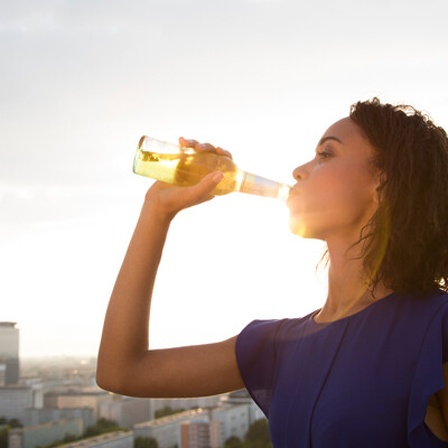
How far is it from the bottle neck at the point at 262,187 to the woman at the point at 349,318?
28 cm

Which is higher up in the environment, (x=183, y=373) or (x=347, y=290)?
(x=347, y=290)

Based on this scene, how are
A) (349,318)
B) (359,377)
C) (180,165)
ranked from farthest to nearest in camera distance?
(180,165), (349,318), (359,377)

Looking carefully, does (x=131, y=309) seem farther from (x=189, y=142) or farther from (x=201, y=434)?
(x=201, y=434)

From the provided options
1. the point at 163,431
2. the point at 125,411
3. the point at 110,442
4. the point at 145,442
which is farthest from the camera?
the point at 125,411

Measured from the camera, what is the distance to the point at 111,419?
34.7 m

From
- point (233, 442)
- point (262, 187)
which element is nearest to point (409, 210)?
point (262, 187)

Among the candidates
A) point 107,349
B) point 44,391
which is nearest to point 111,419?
point 44,391

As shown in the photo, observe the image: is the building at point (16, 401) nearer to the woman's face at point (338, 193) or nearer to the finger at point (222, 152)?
the finger at point (222, 152)

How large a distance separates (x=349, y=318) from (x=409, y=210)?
0.19 metres

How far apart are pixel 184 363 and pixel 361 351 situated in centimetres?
35

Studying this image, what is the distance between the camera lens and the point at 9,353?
93.4 feet

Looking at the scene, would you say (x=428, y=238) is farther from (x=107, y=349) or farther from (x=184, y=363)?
(x=107, y=349)

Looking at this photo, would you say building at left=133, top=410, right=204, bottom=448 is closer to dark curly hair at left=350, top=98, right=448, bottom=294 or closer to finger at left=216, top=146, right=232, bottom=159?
finger at left=216, top=146, right=232, bottom=159

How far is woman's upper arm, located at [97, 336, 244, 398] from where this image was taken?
1185 millimetres
